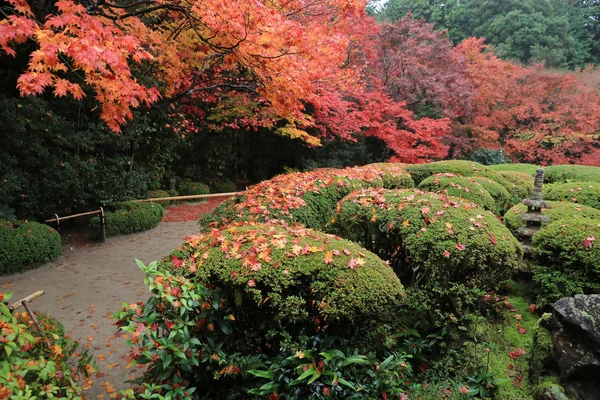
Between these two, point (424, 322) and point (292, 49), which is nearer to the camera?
point (424, 322)

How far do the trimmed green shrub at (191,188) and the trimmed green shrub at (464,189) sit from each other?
34.6 ft

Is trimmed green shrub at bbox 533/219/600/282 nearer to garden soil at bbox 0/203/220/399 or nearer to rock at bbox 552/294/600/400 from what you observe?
rock at bbox 552/294/600/400

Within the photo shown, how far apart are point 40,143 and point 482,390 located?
29.1 feet

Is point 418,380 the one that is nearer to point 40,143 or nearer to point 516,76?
point 40,143

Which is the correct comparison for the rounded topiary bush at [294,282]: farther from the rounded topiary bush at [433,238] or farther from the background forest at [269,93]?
the background forest at [269,93]

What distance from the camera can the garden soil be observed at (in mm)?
3938

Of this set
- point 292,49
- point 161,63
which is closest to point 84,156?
point 161,63

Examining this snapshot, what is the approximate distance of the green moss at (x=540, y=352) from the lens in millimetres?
3043

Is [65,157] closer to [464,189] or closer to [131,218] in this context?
[131,218]

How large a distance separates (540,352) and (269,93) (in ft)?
17.3

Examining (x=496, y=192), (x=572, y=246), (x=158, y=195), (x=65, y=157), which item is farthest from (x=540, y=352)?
(x=158, y=195)

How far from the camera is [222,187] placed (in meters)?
16.8

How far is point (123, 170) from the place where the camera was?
32.4 ft

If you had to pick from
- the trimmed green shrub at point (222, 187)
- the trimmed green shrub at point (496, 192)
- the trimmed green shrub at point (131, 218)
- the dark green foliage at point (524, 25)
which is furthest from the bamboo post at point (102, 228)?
the dark green foliage at point (524, 25)
